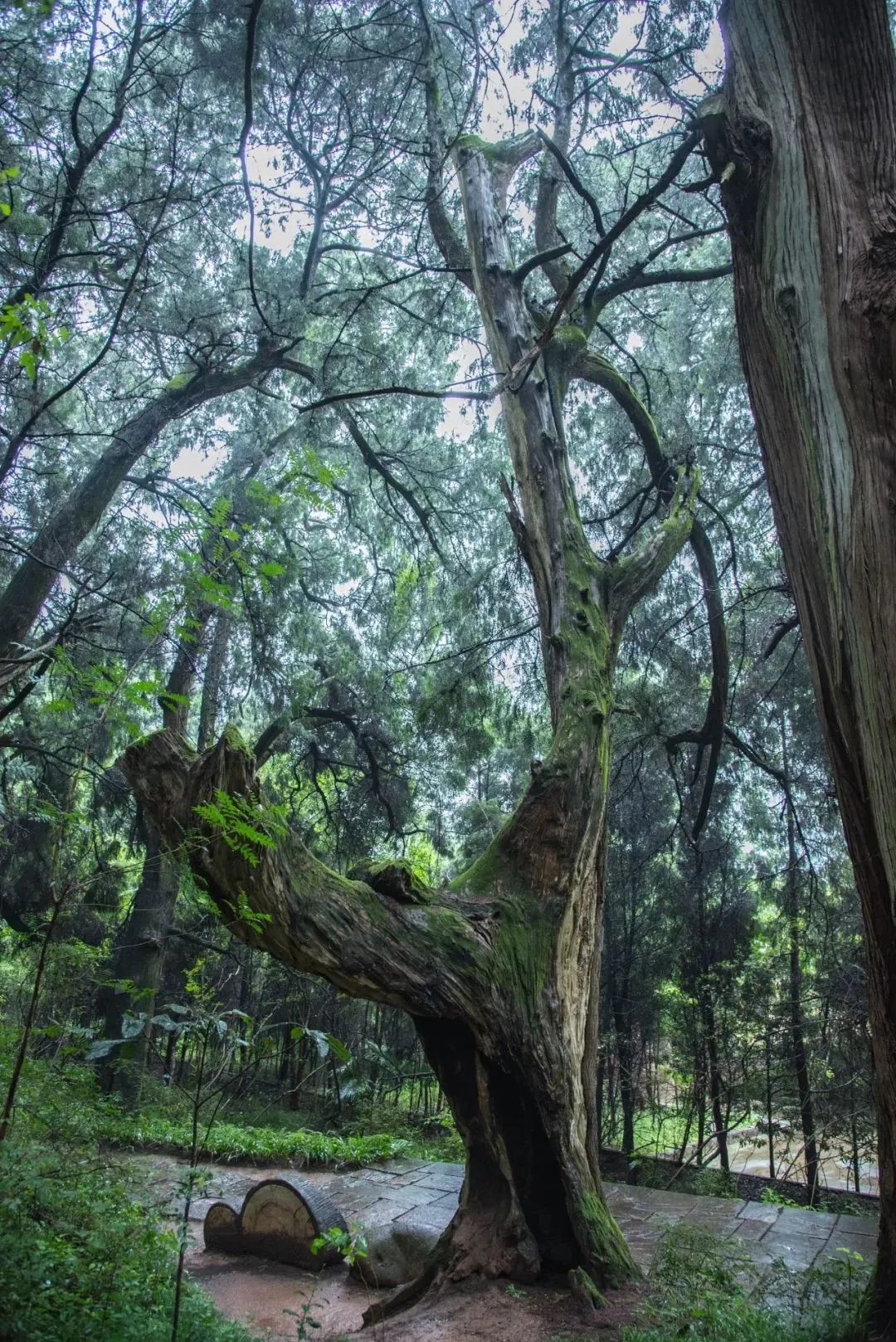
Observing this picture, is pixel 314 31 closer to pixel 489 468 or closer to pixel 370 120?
pixel 370 120

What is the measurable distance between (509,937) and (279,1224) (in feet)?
9.17

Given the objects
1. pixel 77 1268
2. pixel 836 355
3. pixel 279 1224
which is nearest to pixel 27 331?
pixel 836 355

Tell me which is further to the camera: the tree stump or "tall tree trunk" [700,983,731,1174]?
"tall tree trunk" [700,983,731,1174]

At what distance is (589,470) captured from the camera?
302 inches

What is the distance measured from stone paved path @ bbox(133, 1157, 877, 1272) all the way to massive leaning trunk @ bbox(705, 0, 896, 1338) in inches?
137

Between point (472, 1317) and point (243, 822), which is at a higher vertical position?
point (243, 822)

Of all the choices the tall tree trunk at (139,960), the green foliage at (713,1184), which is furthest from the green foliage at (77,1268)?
the tall tree trunk at (139,960)

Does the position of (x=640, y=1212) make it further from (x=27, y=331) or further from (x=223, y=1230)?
(x=27, y=331)

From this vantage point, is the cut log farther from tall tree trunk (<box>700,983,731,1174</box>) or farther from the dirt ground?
tall tree trunk (<box>700,983,731,1174</box>)

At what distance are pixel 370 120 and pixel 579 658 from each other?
486 centimetres

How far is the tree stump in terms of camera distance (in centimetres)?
494

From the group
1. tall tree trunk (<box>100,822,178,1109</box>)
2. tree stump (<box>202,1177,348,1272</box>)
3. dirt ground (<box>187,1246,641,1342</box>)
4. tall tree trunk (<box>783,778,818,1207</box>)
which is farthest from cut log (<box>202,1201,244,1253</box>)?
tall tree trunk (<box>783,778,818,1207</box>)

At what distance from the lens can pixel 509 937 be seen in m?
3.74

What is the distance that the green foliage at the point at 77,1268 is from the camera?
6.70 ft
